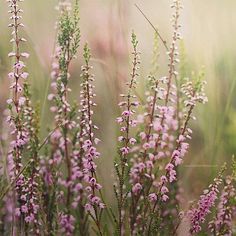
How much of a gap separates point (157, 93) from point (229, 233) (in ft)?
2.30

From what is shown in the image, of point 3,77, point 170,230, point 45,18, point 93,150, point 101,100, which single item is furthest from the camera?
point 45,18

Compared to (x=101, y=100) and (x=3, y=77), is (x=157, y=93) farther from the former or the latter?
(x=101, y=100)

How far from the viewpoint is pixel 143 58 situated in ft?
15.1

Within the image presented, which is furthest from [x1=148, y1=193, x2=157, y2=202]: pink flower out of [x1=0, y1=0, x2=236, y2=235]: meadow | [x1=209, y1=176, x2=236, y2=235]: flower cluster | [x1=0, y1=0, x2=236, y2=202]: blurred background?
[x1=0, y1=0, x2=236, y2=202]: blurred background

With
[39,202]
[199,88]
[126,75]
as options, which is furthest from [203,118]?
[39,202]


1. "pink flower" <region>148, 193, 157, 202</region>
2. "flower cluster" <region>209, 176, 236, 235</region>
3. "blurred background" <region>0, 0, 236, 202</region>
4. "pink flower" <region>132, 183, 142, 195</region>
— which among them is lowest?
"flower cluster" <region>209, 176, 236, 235</region>

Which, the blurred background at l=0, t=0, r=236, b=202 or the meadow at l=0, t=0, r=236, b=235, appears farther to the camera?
the blurred background at l=0, t=0, r=236, b=202

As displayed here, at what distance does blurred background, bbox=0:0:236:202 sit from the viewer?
140 inches

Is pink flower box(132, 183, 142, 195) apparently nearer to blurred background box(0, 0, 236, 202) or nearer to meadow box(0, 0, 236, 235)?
meadow box(0, 0, 236, 235)

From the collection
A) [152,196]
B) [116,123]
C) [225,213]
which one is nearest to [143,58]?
[116,123]

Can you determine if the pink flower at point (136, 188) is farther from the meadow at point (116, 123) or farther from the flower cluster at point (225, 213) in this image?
the flower cluster at point (225, 213)

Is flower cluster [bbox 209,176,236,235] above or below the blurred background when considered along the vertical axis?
below

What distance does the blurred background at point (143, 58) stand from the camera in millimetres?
3557

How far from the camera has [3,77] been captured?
132 inches
